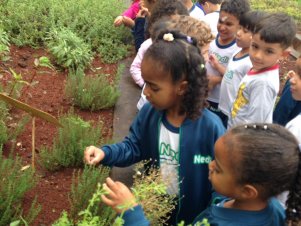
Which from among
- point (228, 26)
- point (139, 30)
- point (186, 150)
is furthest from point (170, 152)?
point (139, 30)

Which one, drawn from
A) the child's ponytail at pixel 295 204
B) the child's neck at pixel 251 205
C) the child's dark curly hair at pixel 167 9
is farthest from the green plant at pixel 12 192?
the child's dark curly hair at pixel 167 9

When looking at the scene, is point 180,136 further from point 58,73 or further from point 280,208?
point 58,73

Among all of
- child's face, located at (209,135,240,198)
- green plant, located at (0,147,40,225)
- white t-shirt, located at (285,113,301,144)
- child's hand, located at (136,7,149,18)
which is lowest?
green plant, located at (0,147,40,225)

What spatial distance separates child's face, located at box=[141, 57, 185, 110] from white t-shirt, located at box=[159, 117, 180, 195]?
16 centimetres

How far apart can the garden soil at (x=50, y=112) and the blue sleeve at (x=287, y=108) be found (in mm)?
1413

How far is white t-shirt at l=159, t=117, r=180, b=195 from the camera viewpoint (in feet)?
7.44

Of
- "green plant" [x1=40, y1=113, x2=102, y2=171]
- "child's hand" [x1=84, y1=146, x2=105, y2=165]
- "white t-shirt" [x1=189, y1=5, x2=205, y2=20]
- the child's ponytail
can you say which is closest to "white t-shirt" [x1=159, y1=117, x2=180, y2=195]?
"child's hand" [x1=84, y1=146, x2=105, y2=165]

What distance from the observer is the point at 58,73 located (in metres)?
4.76

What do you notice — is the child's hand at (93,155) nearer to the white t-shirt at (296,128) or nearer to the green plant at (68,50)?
the white t-shirt at (296,128)

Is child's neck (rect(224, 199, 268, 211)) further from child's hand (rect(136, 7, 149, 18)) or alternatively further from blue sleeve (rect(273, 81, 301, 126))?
child's hand (rect(136, 7, 149, 18))

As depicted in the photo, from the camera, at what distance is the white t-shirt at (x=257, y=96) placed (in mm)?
2914

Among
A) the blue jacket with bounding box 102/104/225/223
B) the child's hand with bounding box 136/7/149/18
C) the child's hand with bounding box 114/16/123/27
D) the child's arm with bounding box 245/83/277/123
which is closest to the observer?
the blue jacket with bounding box 102/104/225/223

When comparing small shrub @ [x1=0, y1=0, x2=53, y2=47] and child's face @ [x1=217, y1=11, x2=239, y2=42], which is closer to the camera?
child's face @ [x1=217, y1=11, x2=239, y2=42]

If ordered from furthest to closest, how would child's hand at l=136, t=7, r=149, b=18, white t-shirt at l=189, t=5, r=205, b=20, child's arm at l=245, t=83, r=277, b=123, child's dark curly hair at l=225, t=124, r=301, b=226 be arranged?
child's hand at l=136, t=7, r=149, b=18, white t-shirt at l=189, t=5, r=205, b=20, child's arm at l=245, t=83, r=277, b=123, child's dark curly hair at l=225, t=124, r=301, b=226
